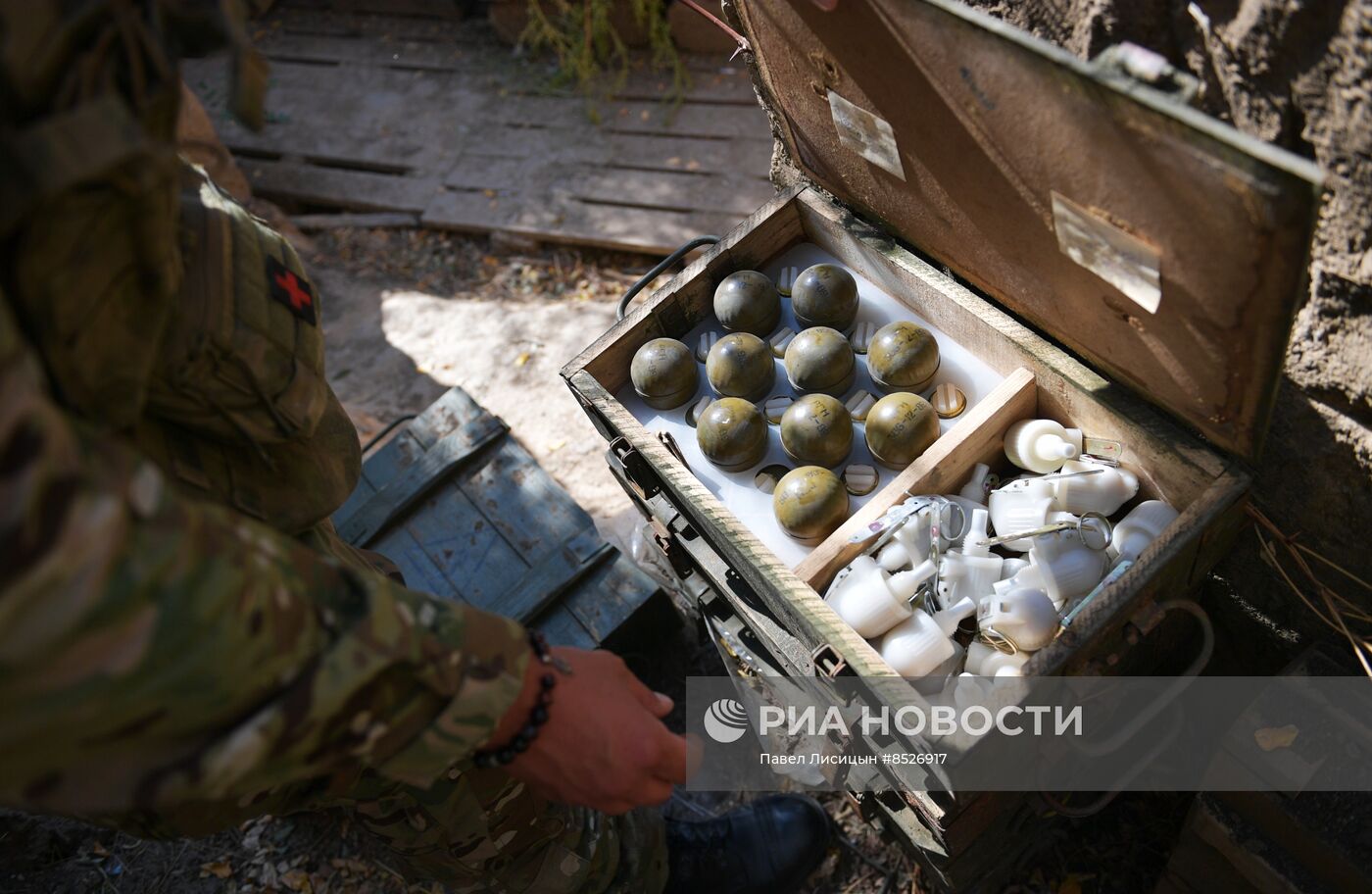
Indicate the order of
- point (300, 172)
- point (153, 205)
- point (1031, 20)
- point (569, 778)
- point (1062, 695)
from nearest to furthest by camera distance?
point (153, 205), point (569, 778), point (1062, 695), point (1031, 20), point (300, 172)

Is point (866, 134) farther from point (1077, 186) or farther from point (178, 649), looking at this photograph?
point (178, 649)

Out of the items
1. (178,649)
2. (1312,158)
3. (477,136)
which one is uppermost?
(1312,158)

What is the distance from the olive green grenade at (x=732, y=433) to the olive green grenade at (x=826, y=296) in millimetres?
323

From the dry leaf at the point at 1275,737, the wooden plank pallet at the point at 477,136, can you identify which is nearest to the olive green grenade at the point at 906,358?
the dry leaf at the point at 1275,737

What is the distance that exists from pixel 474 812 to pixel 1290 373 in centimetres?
191

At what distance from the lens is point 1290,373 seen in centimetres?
191

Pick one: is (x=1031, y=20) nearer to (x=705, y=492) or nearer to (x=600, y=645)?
(x=705, y=492)

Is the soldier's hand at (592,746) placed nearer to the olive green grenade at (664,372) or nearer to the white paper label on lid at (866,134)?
the olive green grenade at (664,372)

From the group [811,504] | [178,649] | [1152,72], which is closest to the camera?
[178,649]

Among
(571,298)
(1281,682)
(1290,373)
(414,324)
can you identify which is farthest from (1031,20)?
(414,324)

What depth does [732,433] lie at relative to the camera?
2385 millimetres

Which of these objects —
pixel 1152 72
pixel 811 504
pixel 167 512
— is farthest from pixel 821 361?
pixel 167 512

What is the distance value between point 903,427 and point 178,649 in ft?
5.38

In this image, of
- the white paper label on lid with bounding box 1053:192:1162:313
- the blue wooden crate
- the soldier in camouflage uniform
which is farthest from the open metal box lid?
the blue wooden crate
